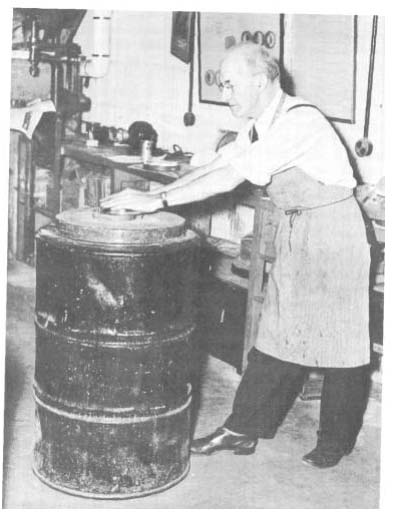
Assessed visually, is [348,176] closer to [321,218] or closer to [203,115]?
[321,218]

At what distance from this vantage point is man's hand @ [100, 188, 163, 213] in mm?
2994

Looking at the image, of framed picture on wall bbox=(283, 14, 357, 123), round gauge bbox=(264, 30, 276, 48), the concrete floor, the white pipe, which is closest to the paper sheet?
the white pipe

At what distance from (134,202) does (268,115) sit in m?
0.68

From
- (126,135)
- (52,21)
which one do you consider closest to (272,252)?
(126,135)

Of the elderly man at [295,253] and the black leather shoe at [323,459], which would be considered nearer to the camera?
the elderly man at [295,253]

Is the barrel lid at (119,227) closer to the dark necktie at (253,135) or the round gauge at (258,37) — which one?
the dark necktie at (253,135)

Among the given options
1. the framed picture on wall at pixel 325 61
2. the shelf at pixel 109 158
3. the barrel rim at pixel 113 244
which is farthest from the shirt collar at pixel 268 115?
the shelf at pixel 109 158

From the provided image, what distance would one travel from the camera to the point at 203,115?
5.80 meters

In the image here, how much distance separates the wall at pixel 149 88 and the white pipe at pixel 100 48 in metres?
0.06

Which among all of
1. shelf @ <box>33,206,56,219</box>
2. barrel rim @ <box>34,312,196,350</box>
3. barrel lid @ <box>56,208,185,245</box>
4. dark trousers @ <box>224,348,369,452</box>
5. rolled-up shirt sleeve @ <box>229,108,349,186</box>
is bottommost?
dark trousers @ <box>224,348,369,452</box>

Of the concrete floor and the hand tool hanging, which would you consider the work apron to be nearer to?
the concrete floor

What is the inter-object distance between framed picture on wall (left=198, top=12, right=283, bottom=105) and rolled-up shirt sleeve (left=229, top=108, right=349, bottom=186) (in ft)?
→ 6.23

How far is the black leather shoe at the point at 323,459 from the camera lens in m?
3.45

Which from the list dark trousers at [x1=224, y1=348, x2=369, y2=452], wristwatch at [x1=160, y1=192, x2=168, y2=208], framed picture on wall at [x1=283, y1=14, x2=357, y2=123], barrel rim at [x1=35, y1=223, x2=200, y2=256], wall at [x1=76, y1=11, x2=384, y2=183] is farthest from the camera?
wall at [x1=76, y1=11, x2=384, y2=183]
